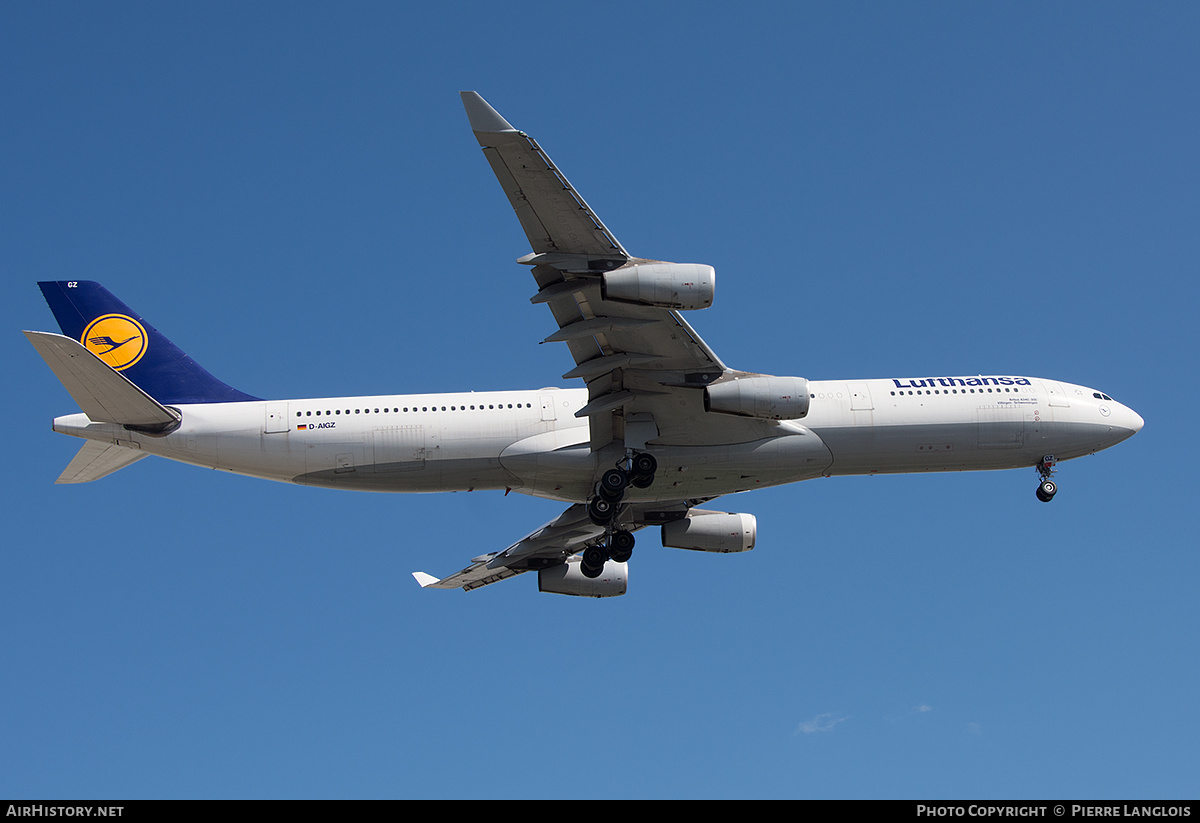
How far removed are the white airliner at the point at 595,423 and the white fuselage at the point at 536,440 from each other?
43 millimetres

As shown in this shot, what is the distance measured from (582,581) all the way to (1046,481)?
614 inches

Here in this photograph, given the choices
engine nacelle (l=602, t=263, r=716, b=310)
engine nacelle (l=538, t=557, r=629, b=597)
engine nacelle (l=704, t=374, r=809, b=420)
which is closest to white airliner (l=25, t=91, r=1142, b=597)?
engine nacelle (l=704, t=374, r=809, b=420)

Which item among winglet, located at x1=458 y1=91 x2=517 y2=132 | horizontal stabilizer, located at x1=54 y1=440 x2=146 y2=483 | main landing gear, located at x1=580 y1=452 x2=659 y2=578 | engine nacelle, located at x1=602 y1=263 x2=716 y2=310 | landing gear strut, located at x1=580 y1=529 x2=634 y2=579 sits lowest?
landing gear strut, located at x1=580 y1=529 x2=634 y2=579

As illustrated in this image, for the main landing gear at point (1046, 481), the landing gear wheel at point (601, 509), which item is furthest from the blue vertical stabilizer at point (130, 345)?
the main landing gear at point (1046, 481)

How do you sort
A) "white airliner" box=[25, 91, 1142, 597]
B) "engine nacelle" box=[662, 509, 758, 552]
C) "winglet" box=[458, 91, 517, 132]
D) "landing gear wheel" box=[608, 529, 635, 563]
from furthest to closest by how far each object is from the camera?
"engine nacelle" box=[662, 509, 758, 552] → "landing gear wheel" box=[608, 529, 635, 563] → "white airliner" box=[25, 91, 1142, 597] → "winglet" box=[458, 91, 517, 132]

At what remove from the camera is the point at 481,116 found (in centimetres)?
2281

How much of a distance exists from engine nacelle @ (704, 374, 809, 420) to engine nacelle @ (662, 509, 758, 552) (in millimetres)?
7669

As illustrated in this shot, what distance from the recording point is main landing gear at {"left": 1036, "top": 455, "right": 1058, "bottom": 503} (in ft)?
109

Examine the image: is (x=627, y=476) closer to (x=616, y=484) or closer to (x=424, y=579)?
(x=616, y=484)

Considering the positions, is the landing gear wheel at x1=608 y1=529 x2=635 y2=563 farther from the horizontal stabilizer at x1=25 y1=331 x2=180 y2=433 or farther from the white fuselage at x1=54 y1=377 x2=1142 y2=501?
the horizontal stabilizer at x1=25 y1=331 x2=180 y2=433

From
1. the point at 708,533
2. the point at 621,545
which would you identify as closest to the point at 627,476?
the point at 621,545

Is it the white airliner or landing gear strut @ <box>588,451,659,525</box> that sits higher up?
the white airliner

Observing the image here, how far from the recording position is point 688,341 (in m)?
28.3

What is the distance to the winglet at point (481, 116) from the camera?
22.6 m
